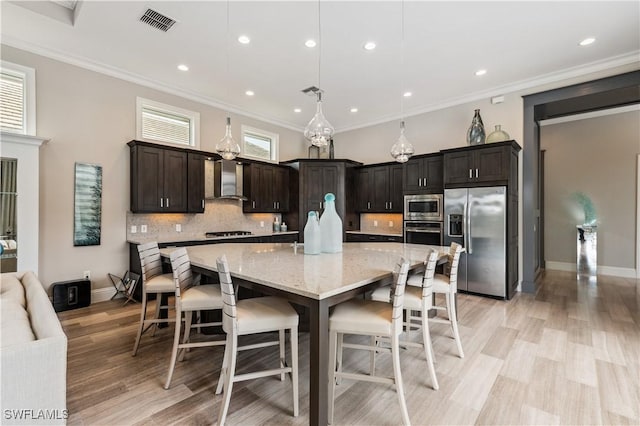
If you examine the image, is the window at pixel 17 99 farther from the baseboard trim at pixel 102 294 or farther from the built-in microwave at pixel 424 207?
the built-in microwave at pixel 424 207

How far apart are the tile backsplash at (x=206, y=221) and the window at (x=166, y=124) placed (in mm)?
1206

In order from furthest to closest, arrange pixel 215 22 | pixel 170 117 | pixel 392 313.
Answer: pixel 170 117
pixel 215 22
pixel 392 313

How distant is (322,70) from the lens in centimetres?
425

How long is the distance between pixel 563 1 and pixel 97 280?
6493 mm

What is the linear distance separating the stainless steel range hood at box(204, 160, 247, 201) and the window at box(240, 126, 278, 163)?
683mm

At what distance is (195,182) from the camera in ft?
16.0

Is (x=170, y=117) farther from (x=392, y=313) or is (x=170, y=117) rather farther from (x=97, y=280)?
(x=392, y=313)

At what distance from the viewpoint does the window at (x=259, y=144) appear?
6.03 m

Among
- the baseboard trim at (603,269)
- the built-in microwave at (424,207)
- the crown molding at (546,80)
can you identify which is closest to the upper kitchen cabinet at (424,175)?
→ the built-in microwave at (424,207)

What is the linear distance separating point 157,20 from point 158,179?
7.12 ft

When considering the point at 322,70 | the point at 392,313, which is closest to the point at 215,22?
the point at 322,70

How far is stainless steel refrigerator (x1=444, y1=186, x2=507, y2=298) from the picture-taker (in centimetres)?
425

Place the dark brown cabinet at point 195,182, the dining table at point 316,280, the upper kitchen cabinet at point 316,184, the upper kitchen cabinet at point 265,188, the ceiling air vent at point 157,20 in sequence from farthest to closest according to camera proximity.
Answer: the upper kitchen cabinet at point 316,184
the upper kitchen cabinet at point 265,188
the dark brown cabinet at point 195,182
the ceiling air vent at point 157,20
the dining table at point 316,280

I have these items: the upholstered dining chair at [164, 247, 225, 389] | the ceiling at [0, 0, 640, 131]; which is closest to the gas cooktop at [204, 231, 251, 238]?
the ceiling at [0, 0, 640, 131]
